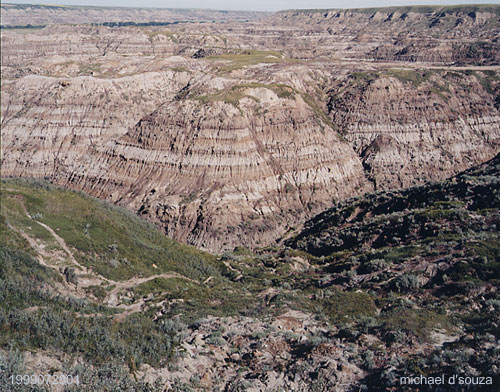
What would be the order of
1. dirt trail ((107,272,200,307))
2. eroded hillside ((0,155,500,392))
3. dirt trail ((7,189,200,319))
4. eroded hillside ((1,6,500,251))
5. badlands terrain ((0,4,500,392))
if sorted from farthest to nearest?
eroded hillside ((1,6,500,251))
dirt trail ((107,272,200,307))
dirt trail ((7,189,200,319))
badlands terrain ((0,4,500,392))
eroded hillside ((0,155,500,392))

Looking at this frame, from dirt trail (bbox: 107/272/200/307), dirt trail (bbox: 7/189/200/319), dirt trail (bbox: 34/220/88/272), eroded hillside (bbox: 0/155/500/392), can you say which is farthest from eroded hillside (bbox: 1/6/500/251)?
dirt trail (bbox: 7/189/200/319)

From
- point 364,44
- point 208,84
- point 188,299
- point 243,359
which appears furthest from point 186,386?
point 364,44

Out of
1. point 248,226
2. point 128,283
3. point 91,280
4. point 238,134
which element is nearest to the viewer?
point 91,280

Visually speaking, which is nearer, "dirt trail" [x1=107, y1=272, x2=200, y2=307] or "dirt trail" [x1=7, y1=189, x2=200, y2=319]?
"dirt trail" [x1=7, y1=189, x2=200, y2=319]

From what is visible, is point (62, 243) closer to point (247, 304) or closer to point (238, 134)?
point (247, 304)

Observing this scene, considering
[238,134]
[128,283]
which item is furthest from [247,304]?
[238,134]

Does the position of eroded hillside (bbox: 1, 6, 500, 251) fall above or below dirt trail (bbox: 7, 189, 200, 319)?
above

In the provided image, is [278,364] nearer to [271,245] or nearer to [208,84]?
[271,245]

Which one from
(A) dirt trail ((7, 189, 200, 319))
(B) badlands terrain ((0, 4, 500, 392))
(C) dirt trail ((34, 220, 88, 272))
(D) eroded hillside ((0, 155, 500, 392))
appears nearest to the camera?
(D) eroded hillside ((0, 155, 500, 392))

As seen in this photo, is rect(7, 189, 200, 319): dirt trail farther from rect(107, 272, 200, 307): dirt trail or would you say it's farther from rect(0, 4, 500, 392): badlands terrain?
rect(0, 4, 500, 392): badlands terrain

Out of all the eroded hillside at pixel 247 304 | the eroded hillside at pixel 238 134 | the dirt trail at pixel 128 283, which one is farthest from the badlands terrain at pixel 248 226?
the eroded hillside at pixel 238 134
